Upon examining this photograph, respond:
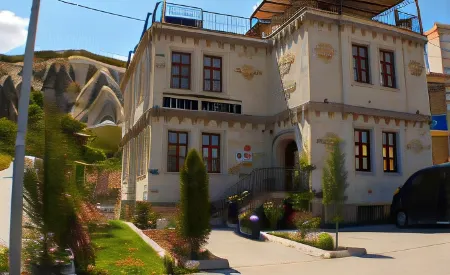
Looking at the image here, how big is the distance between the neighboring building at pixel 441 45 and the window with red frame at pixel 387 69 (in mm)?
17880

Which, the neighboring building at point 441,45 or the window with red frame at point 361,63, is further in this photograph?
the neighboring building at point 441,45

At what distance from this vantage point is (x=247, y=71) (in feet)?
70.7

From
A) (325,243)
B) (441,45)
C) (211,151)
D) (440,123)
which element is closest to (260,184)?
(211,151)

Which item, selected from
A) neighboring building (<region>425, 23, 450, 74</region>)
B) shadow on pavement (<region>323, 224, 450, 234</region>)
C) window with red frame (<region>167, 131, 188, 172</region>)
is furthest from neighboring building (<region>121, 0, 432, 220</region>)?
neighboring building (<region>425, 23, 450, 74</region>)

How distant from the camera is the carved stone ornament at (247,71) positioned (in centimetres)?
2142

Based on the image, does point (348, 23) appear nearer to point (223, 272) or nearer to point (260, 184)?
point (260, 184)

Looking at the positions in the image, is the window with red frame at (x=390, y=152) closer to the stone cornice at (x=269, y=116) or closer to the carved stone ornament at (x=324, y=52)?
the stone cornice at (x=269, y=116)

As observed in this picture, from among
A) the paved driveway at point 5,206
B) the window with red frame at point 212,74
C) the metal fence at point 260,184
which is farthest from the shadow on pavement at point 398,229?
the paved driveway at point 5,206

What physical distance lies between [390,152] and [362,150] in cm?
162

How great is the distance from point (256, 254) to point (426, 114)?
13679 millimetres

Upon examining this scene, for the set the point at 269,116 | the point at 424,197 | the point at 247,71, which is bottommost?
the point at 424,197

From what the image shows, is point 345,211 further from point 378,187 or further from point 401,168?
point 401,168

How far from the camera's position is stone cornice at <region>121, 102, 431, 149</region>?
18.3m

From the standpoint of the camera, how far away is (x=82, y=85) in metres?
72.4
